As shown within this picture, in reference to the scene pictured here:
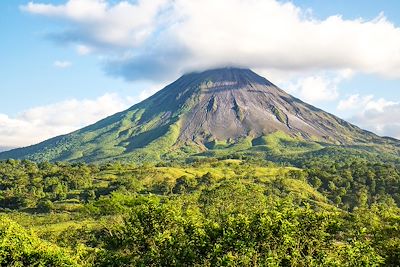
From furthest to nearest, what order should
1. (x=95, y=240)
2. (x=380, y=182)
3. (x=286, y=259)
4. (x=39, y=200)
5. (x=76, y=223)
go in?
(x=380, y=182), (x=39, y=200), (x=76, y=223), (x=95, y=240), (x=286, y=259)

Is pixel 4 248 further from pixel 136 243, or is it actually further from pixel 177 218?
pixel 177 218

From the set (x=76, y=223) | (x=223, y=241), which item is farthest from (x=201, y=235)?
(x=76, y=223)

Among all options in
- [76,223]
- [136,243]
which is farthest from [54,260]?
[76,223]

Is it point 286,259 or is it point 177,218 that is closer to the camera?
point 286,259

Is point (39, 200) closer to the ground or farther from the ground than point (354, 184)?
farther from the ground

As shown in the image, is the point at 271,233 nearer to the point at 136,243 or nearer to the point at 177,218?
the point at 177,218

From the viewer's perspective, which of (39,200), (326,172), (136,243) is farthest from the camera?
(326,172)
